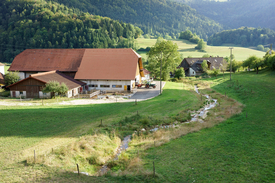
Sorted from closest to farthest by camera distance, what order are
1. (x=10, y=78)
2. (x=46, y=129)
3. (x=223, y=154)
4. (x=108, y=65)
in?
(x=223, y=154), (x=46, y=129), (x=10, y=78), (x=108, y=65)

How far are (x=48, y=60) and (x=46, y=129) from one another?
3718cm

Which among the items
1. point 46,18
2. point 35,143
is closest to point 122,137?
point 35,143

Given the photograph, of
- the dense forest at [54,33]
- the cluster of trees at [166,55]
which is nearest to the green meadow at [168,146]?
the cluster of trees at [166,55]

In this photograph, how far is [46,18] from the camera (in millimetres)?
126875

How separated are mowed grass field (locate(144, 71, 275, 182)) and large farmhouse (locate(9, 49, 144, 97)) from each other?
27266 millimetres

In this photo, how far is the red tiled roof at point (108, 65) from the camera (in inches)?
1724

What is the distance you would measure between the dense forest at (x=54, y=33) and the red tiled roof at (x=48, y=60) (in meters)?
60.8

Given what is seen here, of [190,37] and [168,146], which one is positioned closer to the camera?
[168,146]

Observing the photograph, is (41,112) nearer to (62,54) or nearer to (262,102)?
(262,102)

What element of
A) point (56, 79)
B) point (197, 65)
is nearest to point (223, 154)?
point (56, 79)

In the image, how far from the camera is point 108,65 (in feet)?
153

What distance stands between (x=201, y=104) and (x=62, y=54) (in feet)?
123

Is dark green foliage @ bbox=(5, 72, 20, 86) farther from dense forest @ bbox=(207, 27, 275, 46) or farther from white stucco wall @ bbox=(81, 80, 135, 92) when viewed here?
dense forest @ bbox=(207, 27, 275, 46)

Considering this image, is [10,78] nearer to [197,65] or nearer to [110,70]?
[110,70]
